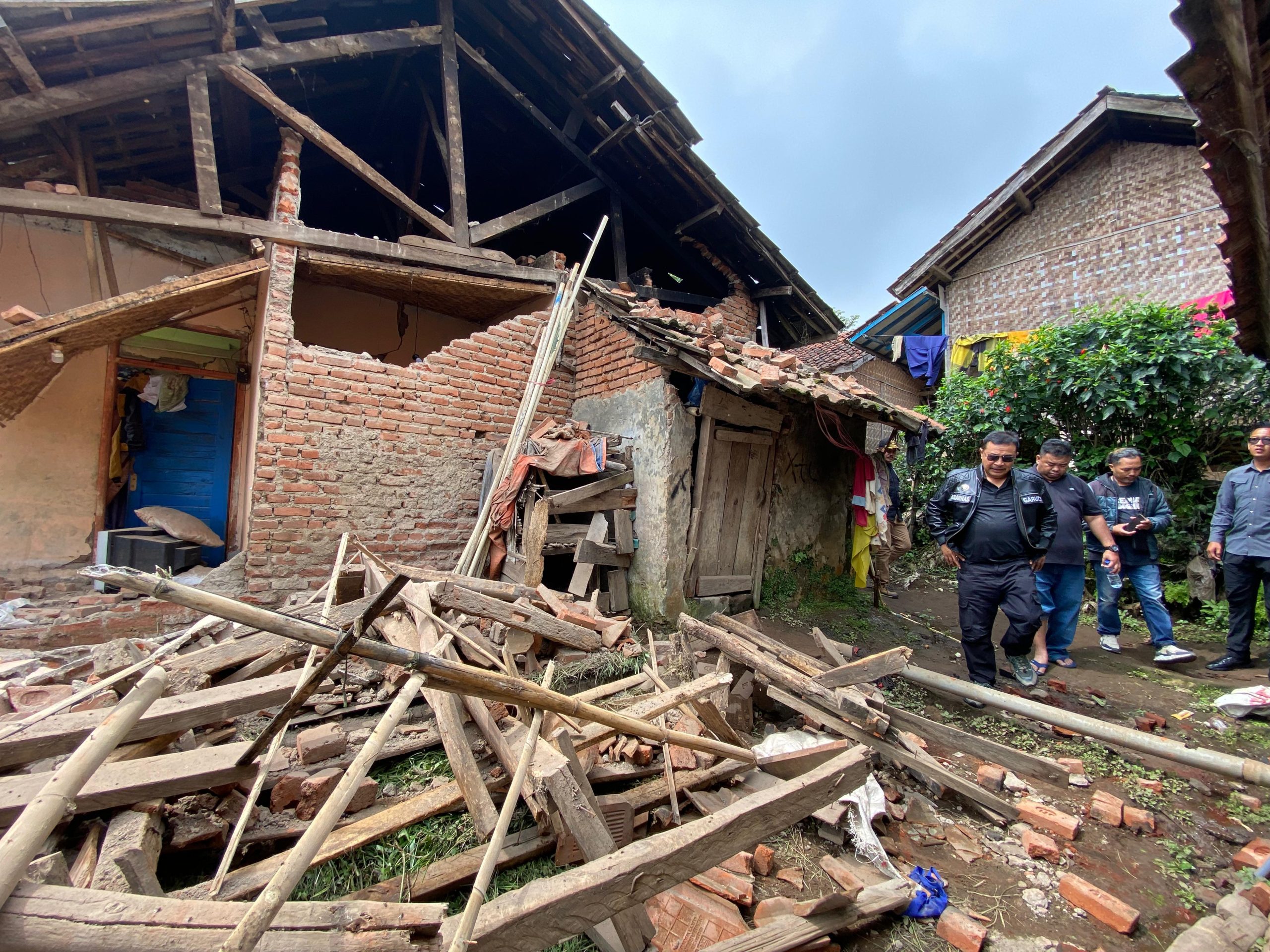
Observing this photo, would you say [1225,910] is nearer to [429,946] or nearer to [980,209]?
[429,946]

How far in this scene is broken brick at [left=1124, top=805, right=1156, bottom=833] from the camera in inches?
114

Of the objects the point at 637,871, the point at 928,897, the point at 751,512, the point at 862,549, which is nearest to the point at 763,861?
the point at 928,897

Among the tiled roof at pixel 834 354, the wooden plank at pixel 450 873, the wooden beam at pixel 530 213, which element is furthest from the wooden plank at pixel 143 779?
the tiled roof at pixel 834 354

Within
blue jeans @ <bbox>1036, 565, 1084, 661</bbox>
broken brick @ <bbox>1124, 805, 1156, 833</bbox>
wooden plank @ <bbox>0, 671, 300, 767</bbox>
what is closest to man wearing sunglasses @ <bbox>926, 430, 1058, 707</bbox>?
blue jeans @ <bbox>1036, 565, 1084, 661</bbox>

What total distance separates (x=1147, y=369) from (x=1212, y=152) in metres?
5.40

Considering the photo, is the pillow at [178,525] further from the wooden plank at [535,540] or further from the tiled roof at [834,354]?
the tiled roof at [834,354]

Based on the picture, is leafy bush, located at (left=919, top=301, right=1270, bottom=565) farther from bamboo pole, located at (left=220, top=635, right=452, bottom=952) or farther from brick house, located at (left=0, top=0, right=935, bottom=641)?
bamboo pole, located at (left=220, top=635, right=452, bottom=952)

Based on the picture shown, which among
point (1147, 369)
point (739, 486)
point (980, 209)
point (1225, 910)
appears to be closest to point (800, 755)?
point (1225, 910)

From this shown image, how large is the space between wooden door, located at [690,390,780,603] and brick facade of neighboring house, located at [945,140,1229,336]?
27.1 ft

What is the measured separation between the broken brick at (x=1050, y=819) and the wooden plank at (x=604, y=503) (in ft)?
12.0

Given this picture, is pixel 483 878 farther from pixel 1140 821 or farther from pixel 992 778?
pixel 1140 821

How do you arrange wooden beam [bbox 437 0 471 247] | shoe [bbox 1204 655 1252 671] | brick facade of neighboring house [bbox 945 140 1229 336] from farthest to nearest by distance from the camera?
brick facade of neighboring house [bbox 945 140 1229 336]
wooden beam [bbox 437 0 471 247]
shoe [bbox 1204 655 1252 671]

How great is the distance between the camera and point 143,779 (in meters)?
2.01

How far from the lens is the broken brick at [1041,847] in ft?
8.91
